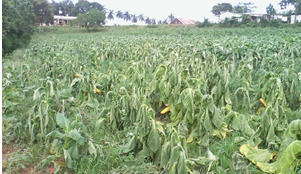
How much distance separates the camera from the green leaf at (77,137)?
253 centimetres

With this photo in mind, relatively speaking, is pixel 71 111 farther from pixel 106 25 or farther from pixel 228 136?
pixel 106 25

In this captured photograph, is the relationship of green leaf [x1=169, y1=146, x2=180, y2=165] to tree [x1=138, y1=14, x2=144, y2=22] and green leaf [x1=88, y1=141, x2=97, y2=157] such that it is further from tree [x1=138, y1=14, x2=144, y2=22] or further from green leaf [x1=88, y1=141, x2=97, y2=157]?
tree [x1=138, y1=14, x2=144, y2=22]

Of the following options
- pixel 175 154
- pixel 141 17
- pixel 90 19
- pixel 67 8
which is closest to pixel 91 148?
pixel 175 154

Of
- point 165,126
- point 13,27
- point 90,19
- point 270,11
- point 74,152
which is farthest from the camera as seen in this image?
point 270,11

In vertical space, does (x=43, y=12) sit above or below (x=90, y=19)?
above

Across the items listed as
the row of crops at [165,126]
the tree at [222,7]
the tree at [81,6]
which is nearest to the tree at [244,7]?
the tree at [222,7]

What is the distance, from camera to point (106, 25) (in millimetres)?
54531

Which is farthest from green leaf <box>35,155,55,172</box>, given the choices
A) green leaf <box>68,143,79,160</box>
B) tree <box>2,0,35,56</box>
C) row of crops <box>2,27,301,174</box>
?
tree <box>2,0,35,56</box>

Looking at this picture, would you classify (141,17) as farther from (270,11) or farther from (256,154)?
(256,154)

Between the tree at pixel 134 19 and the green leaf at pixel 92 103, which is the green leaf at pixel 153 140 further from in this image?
the tree at pixel 134 19

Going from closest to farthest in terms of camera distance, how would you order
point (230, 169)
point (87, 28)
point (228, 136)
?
1. point (230, 169)
2. point (228, 136)
3. point (87, 28)

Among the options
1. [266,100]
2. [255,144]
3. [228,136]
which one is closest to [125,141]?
[228,136]

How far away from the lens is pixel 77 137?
2.55 m

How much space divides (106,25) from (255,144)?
54019 mm
